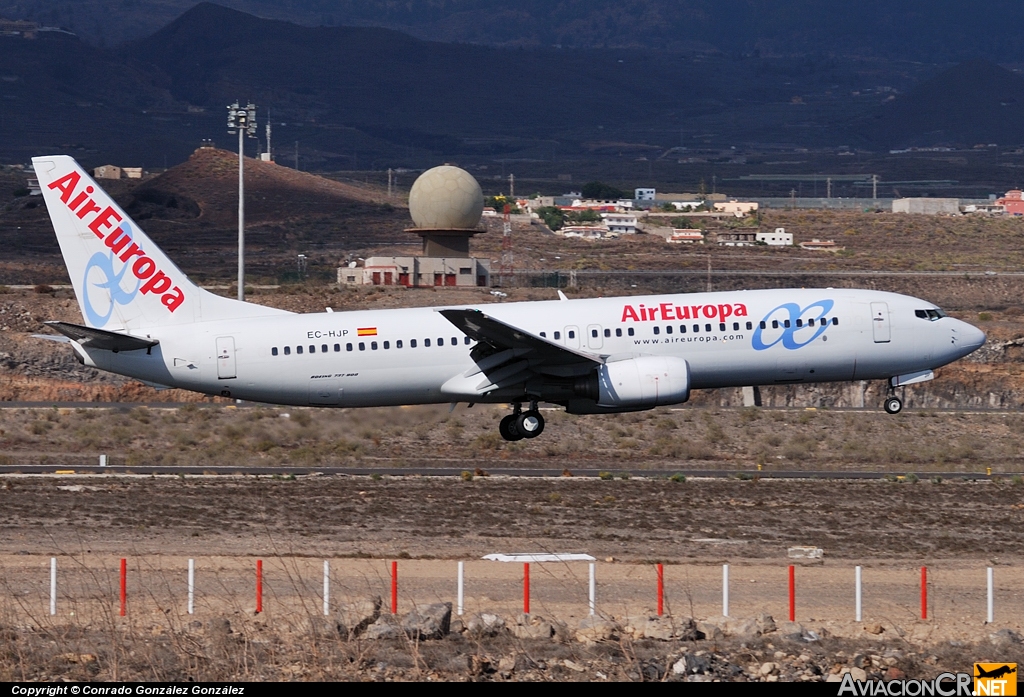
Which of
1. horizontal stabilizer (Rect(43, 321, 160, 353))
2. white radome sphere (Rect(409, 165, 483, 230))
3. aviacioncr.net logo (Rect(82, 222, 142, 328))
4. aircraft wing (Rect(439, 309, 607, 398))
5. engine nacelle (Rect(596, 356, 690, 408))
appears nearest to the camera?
horizontal stabilizer (Rect(43, 321, 160, 353))

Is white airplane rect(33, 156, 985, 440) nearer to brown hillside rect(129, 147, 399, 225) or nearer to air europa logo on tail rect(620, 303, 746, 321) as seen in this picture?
A: air europa logo on tail rect(620, 303, 746, 321)

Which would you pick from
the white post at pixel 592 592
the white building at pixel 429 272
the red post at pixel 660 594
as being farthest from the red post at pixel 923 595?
the white building at pixel 429 272

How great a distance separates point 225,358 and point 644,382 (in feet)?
39.6

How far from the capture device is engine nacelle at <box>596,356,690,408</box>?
41250 mm

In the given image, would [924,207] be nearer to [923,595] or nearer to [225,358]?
[225,358]

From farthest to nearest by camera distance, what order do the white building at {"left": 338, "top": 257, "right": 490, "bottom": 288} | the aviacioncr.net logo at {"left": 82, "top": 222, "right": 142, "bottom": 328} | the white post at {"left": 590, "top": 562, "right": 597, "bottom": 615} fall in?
the white building at {"left": 338, "top": 257, "right": 490, "bottom": 288}
the aviacioncr.net logo at {"left": 82, "top": 222, "right": 142, "bottom": 328}
the white post at {"left": 590, "top": 562, "right": 597, "bottom": 615}

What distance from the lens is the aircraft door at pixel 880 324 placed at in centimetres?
4359

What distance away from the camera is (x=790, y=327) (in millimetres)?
42844

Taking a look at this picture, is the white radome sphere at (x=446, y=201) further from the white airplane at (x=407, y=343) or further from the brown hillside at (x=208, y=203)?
the brown hillside at (x=208, y=203)

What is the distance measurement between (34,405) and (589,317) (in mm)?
27119

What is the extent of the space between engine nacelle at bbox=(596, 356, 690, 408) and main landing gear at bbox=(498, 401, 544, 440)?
8.08 ft

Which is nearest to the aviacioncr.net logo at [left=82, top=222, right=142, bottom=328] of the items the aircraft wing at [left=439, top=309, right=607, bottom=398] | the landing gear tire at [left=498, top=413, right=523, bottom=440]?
the aircraft wing at [left=439, top=309, right=607, bottom=398]

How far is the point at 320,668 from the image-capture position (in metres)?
21.5

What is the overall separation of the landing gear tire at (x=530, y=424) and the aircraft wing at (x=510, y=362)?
3.40 feet
